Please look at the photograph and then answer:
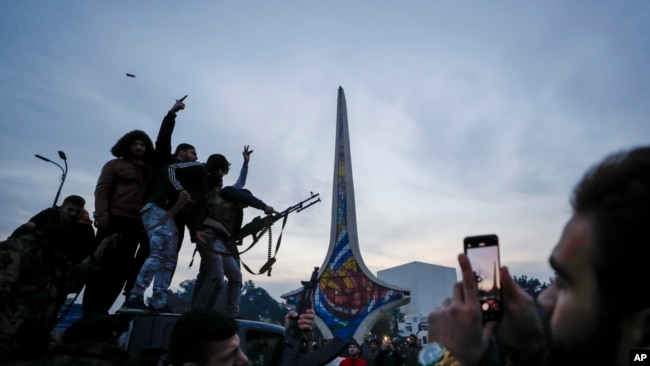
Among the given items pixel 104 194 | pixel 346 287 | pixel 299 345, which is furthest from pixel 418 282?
pixel 299 345

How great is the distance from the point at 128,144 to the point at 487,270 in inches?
183

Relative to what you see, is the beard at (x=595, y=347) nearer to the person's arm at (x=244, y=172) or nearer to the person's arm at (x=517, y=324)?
the person's arm at (x=517, y=324)

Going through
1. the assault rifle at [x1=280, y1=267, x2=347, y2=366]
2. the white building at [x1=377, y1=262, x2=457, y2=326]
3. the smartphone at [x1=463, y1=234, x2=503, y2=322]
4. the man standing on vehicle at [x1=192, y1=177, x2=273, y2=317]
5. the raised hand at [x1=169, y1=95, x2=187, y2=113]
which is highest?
the white building at [x1=377, y1=262, x2=457, y2=326]

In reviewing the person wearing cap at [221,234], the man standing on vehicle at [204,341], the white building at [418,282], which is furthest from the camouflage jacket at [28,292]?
the white building at [418,282]

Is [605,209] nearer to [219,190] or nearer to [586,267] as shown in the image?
[586,267]

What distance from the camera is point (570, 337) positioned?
0.87m

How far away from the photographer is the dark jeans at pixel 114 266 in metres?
4.21

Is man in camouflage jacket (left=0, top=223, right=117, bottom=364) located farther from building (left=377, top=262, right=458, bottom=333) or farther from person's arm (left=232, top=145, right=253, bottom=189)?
building (left=377, top=262, right=458, bottom=333)

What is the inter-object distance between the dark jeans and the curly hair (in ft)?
2.63

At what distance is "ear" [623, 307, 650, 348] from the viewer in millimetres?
792

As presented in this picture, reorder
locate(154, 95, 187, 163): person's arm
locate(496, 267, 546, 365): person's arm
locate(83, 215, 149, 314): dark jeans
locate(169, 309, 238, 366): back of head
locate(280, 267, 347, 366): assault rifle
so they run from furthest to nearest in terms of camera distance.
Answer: locate(154, 95, 187, 163): person's arm → locate(83, 215, 149, 314): dark jeans → locate(280, 267, 347, 366): assault rifle → locate(169, 309, 238, 366): back of head → locate(496, 267, 546, 365): person's arm

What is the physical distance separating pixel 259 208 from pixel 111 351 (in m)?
2.99

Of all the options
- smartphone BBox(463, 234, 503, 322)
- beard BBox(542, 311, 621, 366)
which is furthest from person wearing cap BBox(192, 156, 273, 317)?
beard BBox(542, 311, 621, 366)

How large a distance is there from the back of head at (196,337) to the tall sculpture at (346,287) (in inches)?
1043
